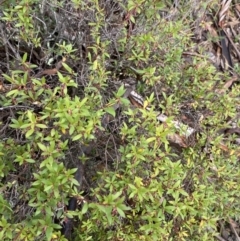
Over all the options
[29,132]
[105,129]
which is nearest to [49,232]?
[29,132]

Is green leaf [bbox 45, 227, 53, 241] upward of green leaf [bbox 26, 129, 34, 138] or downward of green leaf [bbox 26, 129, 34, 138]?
downward

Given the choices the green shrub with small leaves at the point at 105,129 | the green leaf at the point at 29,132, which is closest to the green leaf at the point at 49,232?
the green shrub with small leaves at the point at 105,129

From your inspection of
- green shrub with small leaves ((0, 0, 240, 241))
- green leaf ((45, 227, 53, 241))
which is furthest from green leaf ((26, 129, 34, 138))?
green leaf ((45, 227, 53, 241))

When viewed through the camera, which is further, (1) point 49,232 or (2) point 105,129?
(2) point 105,129

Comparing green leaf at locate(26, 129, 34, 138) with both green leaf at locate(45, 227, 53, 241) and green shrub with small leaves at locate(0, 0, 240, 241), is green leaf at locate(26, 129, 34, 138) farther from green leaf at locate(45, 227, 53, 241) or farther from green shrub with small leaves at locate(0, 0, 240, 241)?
green leaf at locate(45, 227, 53, 241)

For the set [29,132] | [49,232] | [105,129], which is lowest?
[49,232]

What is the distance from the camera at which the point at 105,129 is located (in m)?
1.75

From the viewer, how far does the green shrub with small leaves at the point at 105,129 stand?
4.71 feet

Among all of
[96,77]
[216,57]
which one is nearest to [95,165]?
[96,77]

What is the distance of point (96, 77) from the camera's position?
164 centimetres

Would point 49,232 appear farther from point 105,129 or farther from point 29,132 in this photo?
point 105,129

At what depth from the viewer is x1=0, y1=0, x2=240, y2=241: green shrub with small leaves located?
4.71 ft

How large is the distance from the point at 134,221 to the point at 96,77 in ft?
2.21

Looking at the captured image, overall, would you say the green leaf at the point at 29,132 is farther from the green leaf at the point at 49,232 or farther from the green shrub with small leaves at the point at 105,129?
the green leaf at the point at 49,232
